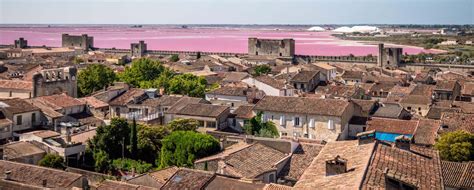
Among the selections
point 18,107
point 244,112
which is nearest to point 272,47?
point 244,112

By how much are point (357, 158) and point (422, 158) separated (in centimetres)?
191

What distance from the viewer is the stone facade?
3772 centimetres

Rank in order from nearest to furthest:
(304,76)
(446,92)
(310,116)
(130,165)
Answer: (130,165) < (310,116) < (446,92) < (304,76)

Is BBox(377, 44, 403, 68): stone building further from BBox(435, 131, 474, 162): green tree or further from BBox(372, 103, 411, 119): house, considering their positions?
BBox(435, 131, 474, 162): green tree

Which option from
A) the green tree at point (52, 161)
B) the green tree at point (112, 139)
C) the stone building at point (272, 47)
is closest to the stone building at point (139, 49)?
the stone building at point (272, 47)

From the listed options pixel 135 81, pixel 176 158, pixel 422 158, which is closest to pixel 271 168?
pixel 176 158

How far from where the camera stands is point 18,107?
3017 centimetres

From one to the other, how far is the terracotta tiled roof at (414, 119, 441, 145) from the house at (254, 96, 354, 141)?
3.82m

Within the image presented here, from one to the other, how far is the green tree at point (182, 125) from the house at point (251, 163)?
7.67m

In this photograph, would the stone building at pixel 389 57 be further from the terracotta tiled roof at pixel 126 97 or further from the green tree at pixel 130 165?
the green tree at pixel 130 165

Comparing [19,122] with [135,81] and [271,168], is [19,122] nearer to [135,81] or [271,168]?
[271,168]

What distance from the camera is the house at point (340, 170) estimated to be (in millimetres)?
11703

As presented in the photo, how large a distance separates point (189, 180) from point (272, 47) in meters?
73.9

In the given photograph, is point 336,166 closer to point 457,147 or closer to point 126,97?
point 457,147
